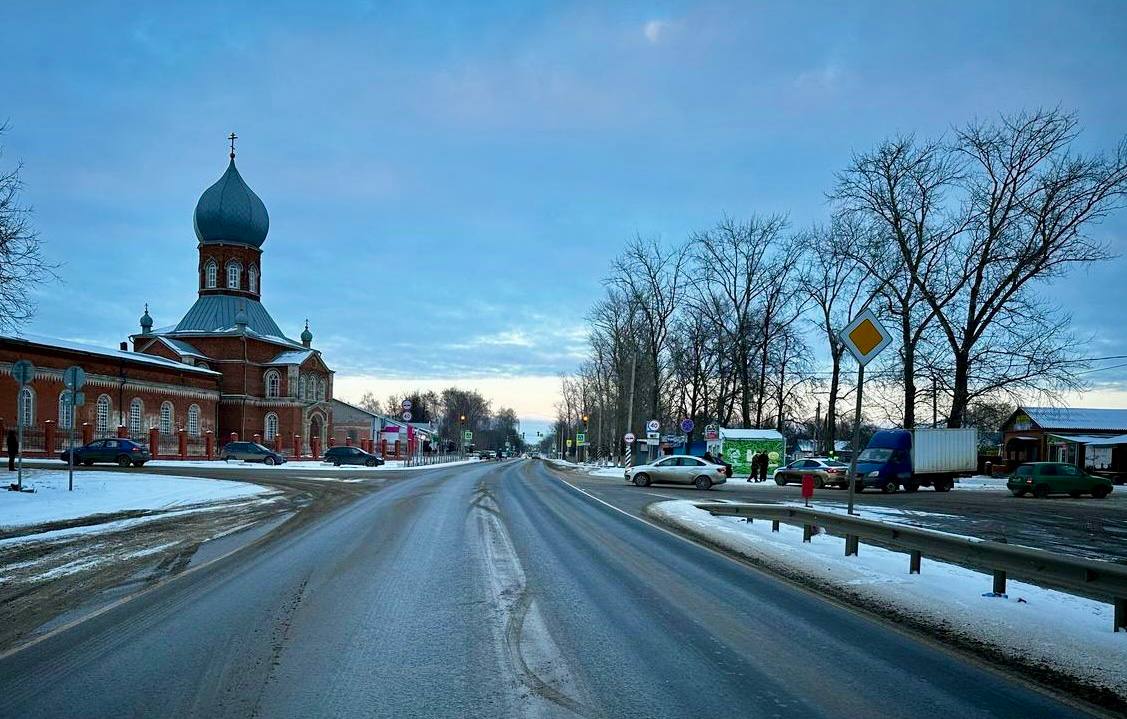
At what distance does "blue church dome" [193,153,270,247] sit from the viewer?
220ft

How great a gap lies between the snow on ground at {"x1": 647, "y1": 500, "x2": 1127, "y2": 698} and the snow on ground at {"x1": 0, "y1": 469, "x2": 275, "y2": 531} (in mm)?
13650

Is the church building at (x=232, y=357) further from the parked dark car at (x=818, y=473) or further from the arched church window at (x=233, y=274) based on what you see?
the parked dark car at (x=818, y=473)

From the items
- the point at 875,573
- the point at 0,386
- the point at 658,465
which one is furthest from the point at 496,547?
the point at 0,386

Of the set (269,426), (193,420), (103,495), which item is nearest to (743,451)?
(103,495)

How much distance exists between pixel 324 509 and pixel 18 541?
7.30m

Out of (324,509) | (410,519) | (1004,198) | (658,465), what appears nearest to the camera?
(410,519)

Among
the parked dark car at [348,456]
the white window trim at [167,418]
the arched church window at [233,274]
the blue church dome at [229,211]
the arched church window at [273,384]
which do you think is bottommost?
the parked dark car at [348,456]

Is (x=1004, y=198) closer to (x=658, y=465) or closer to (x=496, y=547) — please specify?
(x=658, y=465)

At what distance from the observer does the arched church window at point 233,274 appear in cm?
6931

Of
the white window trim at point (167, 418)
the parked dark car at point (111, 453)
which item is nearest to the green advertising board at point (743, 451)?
the parked dark car at point (111, 453)

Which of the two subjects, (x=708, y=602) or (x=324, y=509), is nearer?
(x=708, y=602)

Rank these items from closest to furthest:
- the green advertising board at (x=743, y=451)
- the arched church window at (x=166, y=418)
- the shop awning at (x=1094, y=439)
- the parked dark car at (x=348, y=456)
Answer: the green advertising board at (x=743, y=451) < the shop awning at (x=1094, y=439) < the parked dark car at (x=348, y=456) < the arched church window at (x=166, y=418)

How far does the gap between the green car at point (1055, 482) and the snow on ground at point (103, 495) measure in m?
29.0

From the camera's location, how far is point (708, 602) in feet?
26.6
